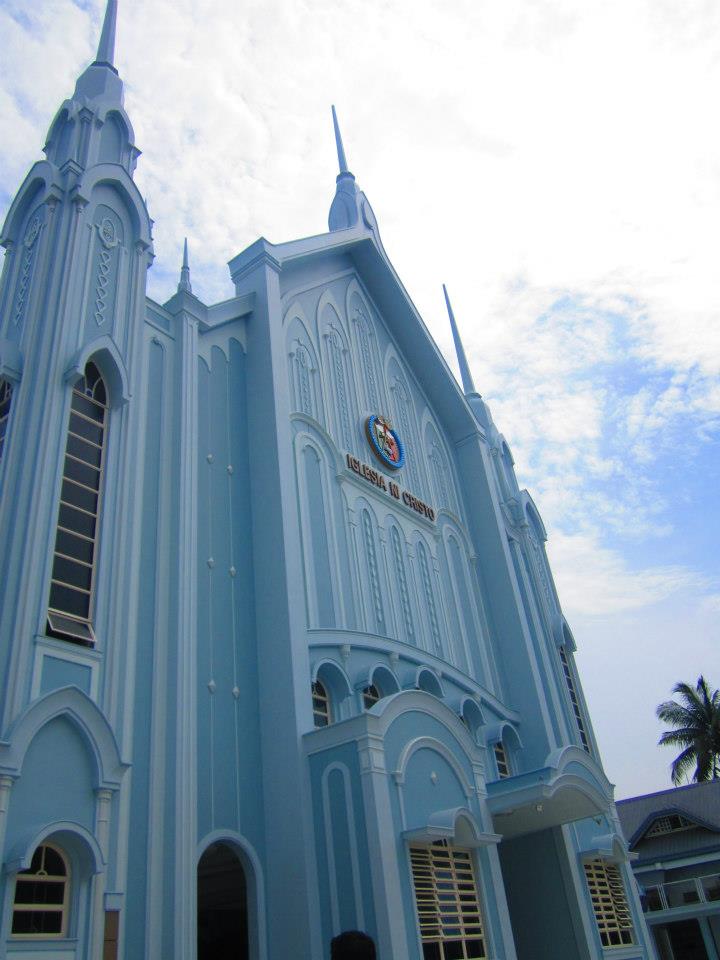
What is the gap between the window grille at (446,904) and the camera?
43.4ft

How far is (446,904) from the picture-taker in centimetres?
1377

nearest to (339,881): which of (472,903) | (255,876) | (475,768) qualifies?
(255,876)

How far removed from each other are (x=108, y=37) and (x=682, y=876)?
3342 centimetres

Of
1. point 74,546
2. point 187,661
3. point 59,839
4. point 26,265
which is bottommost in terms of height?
point 59,839

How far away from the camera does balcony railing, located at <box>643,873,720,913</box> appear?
3209cm

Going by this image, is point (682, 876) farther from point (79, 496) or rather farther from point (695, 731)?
point (79, 496)

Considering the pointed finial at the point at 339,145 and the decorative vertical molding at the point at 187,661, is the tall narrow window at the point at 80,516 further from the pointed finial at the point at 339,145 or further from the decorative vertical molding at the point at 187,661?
the pointed finial at the point at 339,145

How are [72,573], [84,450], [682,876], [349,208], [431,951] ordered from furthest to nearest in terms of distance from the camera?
[682,876] < [349,208] < [84,450] < [431,951] < [72,573]

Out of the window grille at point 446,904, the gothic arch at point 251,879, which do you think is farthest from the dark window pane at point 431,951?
the gothic arch at point 251,879

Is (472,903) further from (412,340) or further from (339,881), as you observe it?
(412,340)

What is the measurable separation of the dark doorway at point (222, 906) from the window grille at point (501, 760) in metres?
6.72

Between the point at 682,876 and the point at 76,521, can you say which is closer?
the point at 76,521

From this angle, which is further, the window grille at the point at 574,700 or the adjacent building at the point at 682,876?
the adjacent building at the point at 682,876

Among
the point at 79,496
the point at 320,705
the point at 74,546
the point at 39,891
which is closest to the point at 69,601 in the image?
the point at 74,546
